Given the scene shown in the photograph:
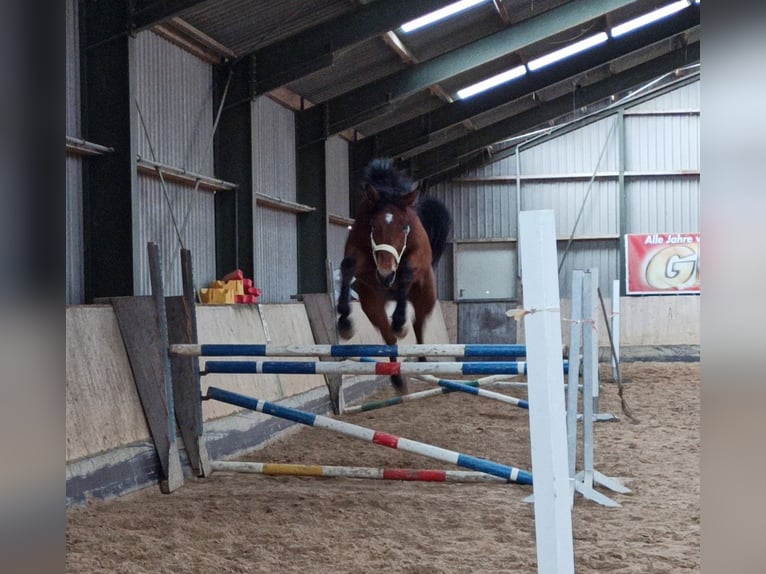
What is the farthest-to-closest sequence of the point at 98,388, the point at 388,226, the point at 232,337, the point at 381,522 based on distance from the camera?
1. the point at 232,337
2. the point at 388,226
3. the point at 98,388
4. the point at 381,522

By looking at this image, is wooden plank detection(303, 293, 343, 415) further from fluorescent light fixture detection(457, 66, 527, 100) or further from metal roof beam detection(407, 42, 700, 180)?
metal roof beam detection(407, 42, 700, 180)

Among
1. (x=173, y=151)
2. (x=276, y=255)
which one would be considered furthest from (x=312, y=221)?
(x=173, y=151)

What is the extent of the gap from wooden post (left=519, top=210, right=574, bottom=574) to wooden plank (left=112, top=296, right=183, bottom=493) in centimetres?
354

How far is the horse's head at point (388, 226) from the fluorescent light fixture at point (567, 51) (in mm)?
9209

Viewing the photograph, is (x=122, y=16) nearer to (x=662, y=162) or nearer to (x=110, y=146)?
(x=110, y=146)

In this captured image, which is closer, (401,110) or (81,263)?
(81,263)

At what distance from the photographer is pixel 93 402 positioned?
427 centimetres

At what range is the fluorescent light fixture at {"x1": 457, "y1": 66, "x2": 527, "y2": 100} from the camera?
13250 mm

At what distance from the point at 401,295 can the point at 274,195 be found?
6613 millimetres

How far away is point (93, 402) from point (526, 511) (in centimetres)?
242

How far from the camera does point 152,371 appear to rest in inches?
186

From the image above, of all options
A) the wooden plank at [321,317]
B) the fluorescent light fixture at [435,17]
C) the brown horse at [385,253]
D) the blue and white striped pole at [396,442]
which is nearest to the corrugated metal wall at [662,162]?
the fluorescent light fixture at [435,17]
